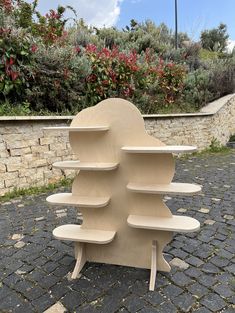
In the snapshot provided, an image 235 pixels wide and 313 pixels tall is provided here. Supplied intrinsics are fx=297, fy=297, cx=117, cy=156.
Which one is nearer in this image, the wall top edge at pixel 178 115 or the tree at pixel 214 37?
the wall top edge at pixel 178 115

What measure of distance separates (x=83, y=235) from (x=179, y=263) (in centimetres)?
75

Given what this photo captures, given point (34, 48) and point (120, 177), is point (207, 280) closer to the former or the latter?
point (120, 177)

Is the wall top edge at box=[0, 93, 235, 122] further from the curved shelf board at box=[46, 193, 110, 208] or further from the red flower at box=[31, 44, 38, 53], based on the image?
the curved shelf board at box=[46, 193, 110, 208]

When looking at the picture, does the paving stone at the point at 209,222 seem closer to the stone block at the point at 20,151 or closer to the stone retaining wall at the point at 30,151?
the stone retaining wall at the point at 30,151

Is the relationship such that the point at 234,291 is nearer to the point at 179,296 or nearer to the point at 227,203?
the point at 179,296

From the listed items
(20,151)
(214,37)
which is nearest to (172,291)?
(20,151)

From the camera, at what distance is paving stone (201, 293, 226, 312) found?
1.74 meters

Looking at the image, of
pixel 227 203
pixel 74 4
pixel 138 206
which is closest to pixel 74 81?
pixel 227 203

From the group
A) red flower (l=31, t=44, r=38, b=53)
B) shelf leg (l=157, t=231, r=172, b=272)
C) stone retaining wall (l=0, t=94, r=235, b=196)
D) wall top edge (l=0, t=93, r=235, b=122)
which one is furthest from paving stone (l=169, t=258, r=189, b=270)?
red flower (l=31, t=44, r=38, b=53)

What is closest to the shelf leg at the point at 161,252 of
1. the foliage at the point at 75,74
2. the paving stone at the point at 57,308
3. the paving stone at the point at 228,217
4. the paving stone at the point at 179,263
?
the paving stone at the point at 179,263

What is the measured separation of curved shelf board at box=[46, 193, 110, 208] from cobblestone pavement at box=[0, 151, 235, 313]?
52 cm

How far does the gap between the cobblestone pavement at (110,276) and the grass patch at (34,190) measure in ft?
2.73

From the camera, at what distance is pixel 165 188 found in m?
1.89

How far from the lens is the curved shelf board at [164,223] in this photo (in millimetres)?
1858
